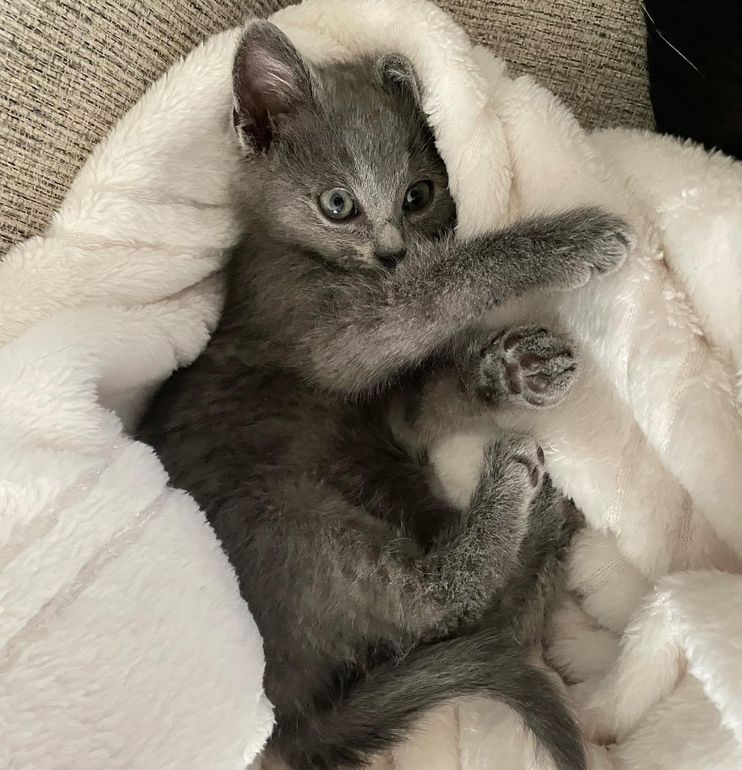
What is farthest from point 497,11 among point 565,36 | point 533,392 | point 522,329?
point 533,392

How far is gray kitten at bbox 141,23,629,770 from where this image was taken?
107 cm

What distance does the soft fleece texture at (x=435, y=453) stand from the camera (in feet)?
3.07

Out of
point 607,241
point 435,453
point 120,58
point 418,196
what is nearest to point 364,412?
point 435,453

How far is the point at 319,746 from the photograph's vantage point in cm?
106

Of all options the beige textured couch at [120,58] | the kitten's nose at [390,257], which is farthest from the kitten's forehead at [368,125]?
the beige textured couch at [120,58]

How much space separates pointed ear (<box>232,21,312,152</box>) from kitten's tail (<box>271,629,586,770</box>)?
34.6 inches

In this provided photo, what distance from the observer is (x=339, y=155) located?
121 centimetres

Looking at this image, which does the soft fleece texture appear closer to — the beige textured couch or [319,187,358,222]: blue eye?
the beige textured couch

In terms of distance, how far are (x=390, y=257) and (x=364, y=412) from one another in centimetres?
27

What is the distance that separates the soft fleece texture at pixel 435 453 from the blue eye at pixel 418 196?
0.08 m

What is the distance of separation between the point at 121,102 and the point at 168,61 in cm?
11

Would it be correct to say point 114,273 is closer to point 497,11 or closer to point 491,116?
point 491,116

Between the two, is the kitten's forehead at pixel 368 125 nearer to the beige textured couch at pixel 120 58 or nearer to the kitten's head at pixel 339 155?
the kitten's head at pixel 339 155

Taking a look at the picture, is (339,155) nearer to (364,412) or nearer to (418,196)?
(418,196)
